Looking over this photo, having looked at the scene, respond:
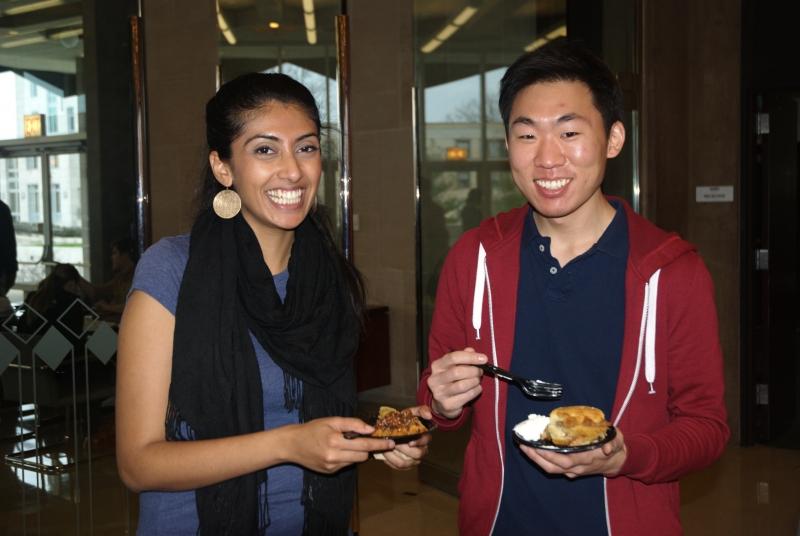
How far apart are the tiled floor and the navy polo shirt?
1.03m

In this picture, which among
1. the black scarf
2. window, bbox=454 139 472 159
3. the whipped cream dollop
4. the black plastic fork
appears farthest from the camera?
window, bbox=454 139 472 159

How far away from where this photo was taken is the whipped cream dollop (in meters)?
1.48

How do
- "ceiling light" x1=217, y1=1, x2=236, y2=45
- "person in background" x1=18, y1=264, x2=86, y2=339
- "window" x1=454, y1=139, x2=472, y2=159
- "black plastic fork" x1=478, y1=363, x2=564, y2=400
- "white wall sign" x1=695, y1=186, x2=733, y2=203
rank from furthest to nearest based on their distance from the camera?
1. "white wall sign" x1=695, y1=186, x2=733, y2=203
2. "window" x1=454, y1=139, x2=472, y2=159
3. "ceiling light" x1=217, y1=1, x2=236, y2=45
4. "person in background" x1=18, y1=264, x2=86, y2=339
5. "black plastic fork" x1=478, y1=363, x2=564, y2=400

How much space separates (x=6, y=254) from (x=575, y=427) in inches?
90.7

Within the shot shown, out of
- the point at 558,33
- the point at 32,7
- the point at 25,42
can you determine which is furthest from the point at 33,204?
the point at 558,33

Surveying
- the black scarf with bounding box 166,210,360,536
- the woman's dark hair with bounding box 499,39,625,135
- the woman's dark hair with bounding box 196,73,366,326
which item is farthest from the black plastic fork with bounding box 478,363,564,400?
the woman's dark hair with bounding box 196,73,366,326

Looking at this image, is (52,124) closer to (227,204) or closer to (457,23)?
(227,204)

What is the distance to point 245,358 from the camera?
175cm

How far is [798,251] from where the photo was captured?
665 centimetres

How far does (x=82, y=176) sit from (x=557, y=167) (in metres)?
2.12

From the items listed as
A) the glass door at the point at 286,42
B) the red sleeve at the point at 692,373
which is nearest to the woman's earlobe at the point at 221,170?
the red sleeve at the point at 692,373

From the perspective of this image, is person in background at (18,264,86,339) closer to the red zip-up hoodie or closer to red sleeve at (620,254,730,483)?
the red zip-up hoodie

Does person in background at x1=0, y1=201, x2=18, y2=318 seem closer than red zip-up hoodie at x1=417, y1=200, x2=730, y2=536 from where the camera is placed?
No

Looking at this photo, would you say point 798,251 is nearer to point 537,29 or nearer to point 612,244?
point 537,29
